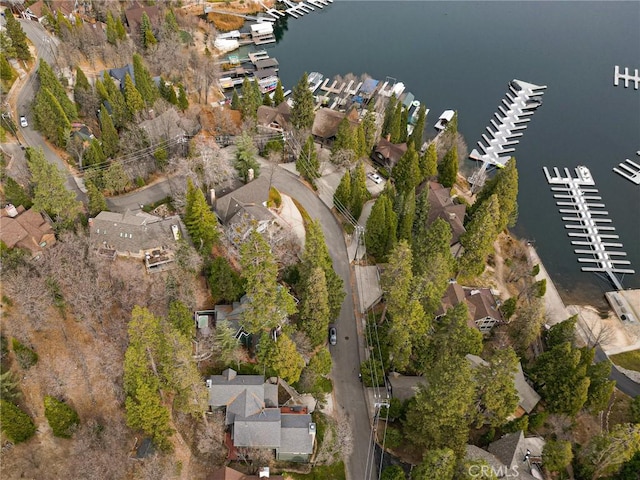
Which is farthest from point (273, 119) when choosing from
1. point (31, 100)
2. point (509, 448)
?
point (509, 448)

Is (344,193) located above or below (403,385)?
above

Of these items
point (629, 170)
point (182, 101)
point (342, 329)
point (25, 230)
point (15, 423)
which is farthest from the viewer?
point (629, 170)

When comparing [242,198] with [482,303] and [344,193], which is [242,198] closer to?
[344,193]

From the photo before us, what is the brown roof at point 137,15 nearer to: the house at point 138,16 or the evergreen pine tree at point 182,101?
the house at point 138,16

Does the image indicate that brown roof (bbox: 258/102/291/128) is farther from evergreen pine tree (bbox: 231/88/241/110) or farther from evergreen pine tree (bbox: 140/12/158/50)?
evergreen pine tree (bbox: 140/12/158/50)

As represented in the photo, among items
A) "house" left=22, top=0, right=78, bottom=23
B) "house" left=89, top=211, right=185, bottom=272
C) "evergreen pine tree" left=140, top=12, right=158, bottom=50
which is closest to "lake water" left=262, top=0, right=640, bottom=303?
"evergreen pine tree" left=140, top=12, right=158, bottom=50

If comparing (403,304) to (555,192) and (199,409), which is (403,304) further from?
(555,192)

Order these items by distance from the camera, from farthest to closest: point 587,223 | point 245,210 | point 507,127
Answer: point 507,127 → point 587,223 → point 245,210
